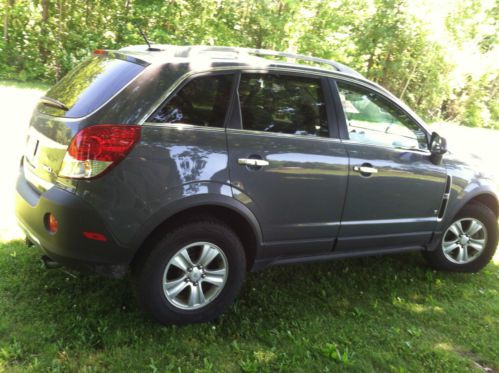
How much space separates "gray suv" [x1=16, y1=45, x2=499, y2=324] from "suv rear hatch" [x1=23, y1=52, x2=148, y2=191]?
13 mm

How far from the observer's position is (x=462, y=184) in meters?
4.20

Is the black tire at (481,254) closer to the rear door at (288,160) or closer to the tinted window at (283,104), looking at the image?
the rear door at (288,160)

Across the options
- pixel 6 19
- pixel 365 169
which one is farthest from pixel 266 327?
pixel 6 19

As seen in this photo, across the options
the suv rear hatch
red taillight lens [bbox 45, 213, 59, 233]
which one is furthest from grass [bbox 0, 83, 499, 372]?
the suv rear hatch

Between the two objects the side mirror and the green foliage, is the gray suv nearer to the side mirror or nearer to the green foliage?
the side mirror

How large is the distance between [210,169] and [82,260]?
3.06 ft

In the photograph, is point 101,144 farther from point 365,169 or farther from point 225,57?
point 365,169

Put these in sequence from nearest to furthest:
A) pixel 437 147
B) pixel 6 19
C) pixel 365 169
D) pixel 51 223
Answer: pixel 51 223, pixel 365 169, pixel 437 147, pixel 6 19

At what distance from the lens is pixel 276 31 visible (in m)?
13.8

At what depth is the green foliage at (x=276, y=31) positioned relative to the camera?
13023 mm

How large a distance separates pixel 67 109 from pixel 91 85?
0.75ft

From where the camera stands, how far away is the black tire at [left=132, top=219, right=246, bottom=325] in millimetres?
2877

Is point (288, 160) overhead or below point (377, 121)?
below

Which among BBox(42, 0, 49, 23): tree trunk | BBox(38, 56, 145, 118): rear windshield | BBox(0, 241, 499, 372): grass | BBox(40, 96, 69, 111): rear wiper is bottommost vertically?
BBox(0, 241, 499, 372): grass
